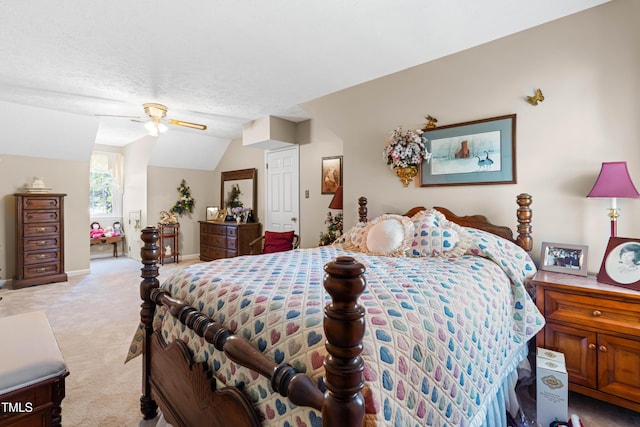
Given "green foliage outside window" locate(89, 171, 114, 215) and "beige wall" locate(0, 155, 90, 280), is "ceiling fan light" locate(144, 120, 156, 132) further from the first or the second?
"green foliage outside window" locate(89, 171, 114, 215)

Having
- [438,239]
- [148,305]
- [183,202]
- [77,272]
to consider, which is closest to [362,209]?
[438,239]

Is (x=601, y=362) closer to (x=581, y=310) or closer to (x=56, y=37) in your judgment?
(x=581, y=310)

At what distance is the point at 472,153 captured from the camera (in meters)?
2.68

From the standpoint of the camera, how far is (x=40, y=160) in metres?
4.87

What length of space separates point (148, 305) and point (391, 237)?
5.59ft

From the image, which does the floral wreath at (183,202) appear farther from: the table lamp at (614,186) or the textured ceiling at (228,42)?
the table lamp at (614,186)

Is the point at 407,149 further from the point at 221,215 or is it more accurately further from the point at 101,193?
the point at 101,193

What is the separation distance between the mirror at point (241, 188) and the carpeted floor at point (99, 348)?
6.50ft

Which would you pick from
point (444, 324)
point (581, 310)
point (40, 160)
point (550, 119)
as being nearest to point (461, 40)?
point (550, 119)

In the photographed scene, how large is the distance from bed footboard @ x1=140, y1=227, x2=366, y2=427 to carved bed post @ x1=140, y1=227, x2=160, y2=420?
0.07 meters

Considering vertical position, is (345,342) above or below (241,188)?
below

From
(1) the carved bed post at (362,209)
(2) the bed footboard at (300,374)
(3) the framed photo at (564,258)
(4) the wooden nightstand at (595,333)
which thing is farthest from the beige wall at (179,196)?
(4) the wooden nightstand at (595,333)

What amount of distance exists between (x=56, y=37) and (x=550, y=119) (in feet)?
12.7

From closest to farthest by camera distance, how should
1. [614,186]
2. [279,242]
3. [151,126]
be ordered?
[614,186] → [151,126] → [279,242]
